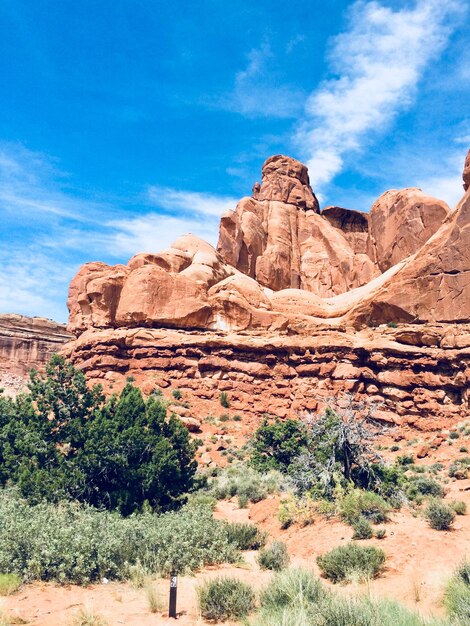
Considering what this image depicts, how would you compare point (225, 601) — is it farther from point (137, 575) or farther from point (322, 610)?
point (137, 575)

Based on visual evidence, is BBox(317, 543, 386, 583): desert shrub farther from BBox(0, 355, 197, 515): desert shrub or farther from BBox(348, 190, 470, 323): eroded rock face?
BBox(348, 190, 470, 323): eroded rock face

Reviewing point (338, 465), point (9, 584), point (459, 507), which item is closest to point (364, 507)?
point (338, 465)

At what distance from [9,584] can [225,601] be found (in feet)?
12.7

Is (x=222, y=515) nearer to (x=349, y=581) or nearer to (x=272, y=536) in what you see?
(x=272, y=536)

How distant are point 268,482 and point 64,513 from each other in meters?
8.51

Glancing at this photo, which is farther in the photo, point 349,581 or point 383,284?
point 383,284

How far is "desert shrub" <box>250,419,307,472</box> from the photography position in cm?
2250

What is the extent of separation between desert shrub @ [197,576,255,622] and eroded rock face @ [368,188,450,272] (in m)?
40.2

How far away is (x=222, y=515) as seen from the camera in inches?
676

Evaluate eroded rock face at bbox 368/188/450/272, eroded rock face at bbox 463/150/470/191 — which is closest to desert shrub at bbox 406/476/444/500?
eroded rock face at bbox 463/150/470/191

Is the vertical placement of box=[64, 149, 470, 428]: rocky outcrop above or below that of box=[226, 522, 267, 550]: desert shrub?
above

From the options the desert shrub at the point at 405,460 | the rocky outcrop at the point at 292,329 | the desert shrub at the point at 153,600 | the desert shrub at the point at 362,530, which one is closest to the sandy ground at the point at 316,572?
the desert shrub at the point at 153,600

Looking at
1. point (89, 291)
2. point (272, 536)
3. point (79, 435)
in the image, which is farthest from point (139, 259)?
point (272, 536)

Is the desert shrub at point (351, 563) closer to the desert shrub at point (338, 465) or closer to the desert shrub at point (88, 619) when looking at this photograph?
the desert shrub at point (338, 465)
